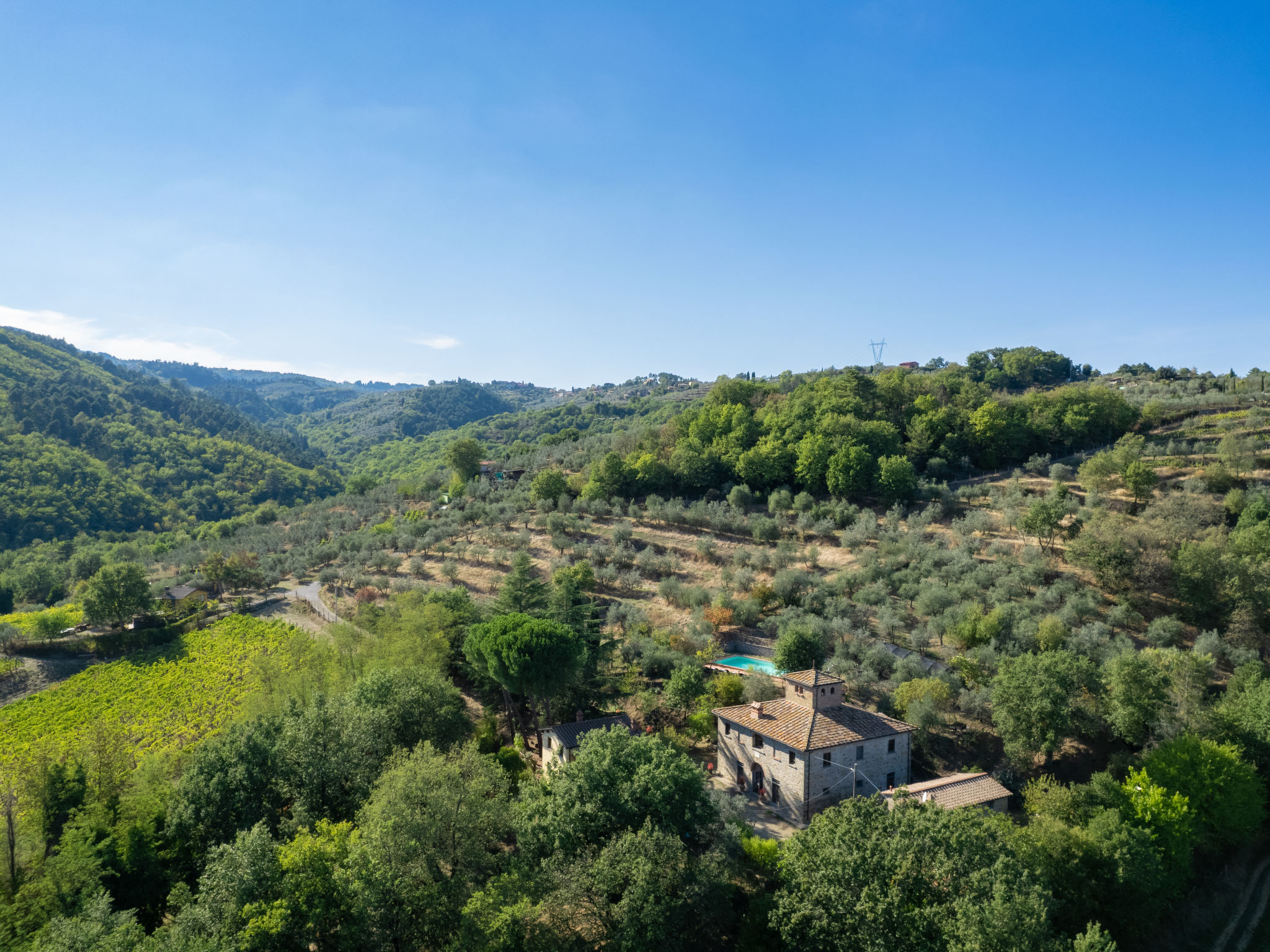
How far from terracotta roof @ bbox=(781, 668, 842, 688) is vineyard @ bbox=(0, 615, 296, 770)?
28.8 metres

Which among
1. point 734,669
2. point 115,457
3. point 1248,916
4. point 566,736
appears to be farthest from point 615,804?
point 115,457

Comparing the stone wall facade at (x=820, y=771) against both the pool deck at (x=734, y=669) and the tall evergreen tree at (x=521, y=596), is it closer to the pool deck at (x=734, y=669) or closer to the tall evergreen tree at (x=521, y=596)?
the pool deck at (x=734, y=669)

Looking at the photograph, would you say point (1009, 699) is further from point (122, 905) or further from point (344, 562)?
point (344, 562)

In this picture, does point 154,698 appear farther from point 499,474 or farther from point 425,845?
point 499,474

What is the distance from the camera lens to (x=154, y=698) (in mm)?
37938

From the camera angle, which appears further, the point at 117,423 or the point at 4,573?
the point at 117,423

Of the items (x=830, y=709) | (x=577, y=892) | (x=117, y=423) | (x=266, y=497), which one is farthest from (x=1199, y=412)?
(x=117, y=423)

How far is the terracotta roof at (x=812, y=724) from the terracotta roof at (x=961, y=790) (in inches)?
87.0

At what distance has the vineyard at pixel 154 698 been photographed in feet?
106

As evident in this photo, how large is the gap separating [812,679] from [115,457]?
13447 cm

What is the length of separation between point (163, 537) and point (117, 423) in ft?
166

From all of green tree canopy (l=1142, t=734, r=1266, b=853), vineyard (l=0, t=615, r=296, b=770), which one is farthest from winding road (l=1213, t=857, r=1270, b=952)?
vineyard (l=0, t=615, r=296, b=770)

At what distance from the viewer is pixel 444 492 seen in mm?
83375

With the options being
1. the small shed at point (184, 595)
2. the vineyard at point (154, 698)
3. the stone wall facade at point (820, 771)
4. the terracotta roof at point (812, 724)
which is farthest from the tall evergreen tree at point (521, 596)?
the small shed at point (184, 595)
